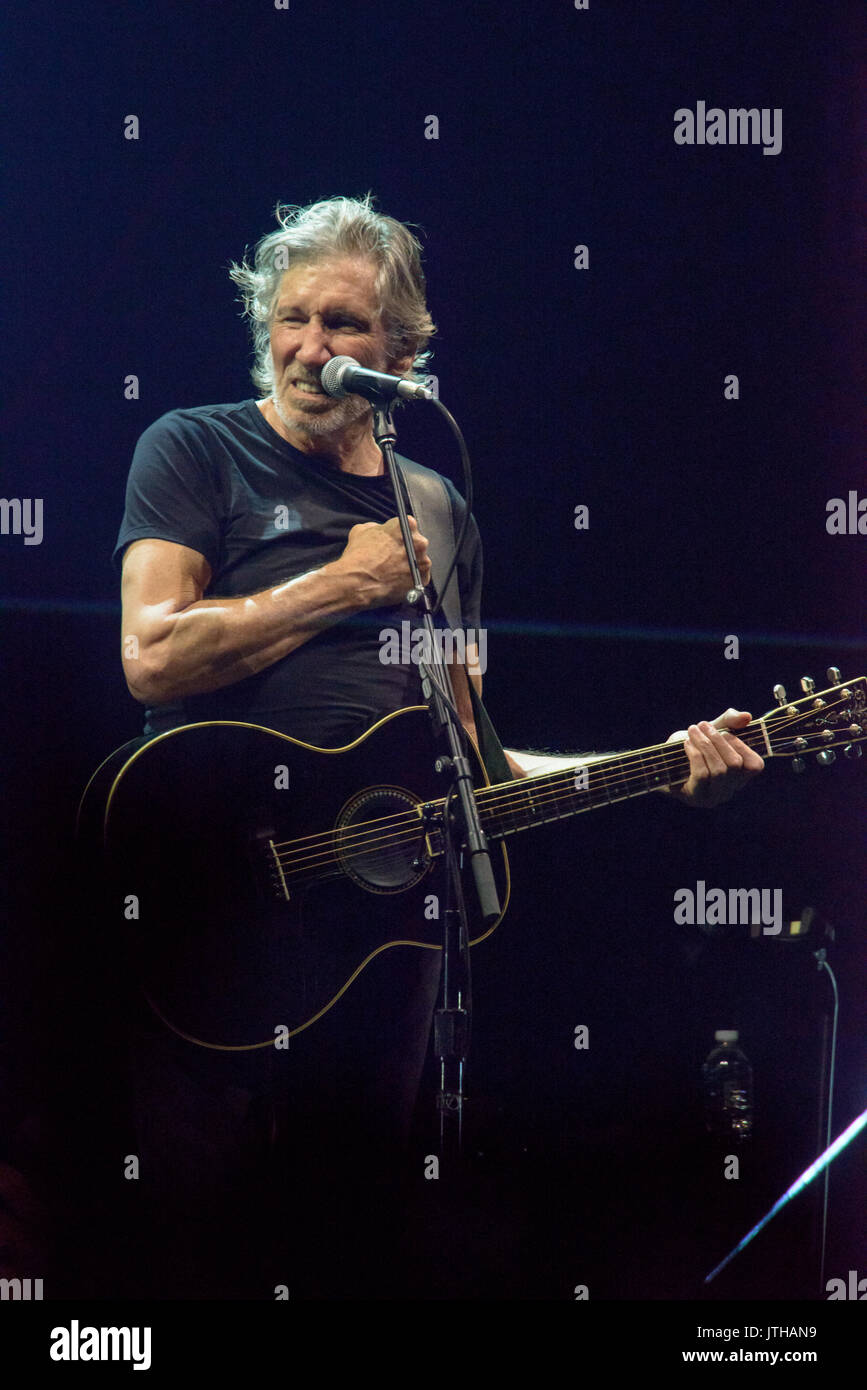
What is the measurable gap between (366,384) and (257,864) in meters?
0.94

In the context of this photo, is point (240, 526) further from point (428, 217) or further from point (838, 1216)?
point (838, 1216)

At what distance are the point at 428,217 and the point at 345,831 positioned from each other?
1.40 meters

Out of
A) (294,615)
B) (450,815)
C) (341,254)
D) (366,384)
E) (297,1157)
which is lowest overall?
(297,1157)

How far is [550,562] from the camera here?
2762 mm

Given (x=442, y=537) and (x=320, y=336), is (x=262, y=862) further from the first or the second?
(x=320, y=336)

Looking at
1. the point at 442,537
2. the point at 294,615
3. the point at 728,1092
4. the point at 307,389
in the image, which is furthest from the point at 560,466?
the point at 728,1092

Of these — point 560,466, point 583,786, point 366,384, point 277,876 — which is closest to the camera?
point 366,384

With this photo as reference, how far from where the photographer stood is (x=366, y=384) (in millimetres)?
2158

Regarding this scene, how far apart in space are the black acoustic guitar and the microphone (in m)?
0.63

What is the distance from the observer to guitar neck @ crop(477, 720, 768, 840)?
2.47m

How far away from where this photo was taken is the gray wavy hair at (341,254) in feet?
8.64

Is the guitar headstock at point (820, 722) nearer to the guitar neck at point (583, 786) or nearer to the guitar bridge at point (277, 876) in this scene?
the guitar neck at point (583, 786)

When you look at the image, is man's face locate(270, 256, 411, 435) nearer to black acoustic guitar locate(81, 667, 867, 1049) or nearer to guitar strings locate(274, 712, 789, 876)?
black acoustic guitar locate(81, 667, 867, 1049)

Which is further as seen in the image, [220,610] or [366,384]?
[220,610]
